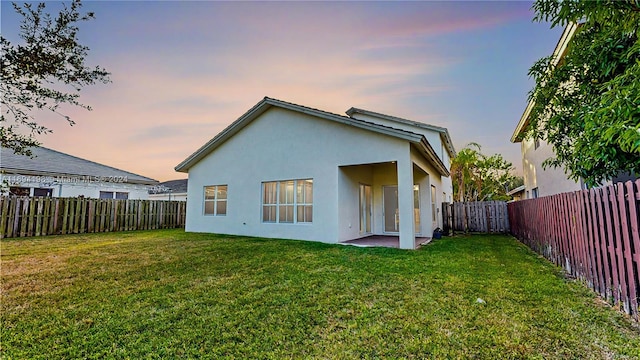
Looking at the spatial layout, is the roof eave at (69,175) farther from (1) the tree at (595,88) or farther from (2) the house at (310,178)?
(1) the tree at (595,88)

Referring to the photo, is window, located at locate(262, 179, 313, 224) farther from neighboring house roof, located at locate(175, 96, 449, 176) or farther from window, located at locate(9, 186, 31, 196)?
window, located at locate(9, 186, 31, 196)

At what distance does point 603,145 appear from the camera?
386 cm

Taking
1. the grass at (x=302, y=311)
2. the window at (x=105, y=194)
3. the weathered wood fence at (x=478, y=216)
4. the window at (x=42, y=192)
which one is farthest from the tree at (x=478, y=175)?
the window at (x=42, y=192)

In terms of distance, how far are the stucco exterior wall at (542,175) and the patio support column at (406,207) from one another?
13.6ft

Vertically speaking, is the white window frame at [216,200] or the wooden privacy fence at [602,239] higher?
the white window frame at [216,200]

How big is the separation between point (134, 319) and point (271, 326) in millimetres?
1688

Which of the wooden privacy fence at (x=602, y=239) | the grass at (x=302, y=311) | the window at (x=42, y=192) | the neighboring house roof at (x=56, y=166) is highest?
the neighboring house roof at (x=56, y=166)

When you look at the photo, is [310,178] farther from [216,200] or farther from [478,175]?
[478,175]

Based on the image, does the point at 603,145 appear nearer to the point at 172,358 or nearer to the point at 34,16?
the point at 172,358

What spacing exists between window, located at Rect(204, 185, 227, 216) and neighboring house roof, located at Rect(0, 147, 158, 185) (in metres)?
8.33

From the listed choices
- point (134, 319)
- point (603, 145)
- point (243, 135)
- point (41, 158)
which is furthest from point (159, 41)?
point (41, 158)

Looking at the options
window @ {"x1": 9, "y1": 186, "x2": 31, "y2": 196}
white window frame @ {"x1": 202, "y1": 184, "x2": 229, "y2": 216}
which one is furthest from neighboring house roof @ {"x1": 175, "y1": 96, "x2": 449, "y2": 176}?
window @ {"x1": 9, "y1": 186, "x2": 31, "y2": 196}

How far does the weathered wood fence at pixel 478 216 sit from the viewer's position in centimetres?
1426

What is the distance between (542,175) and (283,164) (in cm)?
1145
